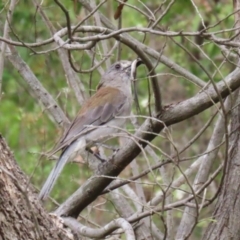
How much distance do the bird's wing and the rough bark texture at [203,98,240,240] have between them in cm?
156

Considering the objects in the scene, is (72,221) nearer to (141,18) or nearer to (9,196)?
(9,196)

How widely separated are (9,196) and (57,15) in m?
4.58

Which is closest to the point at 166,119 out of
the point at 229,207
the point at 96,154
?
the point at 229,207

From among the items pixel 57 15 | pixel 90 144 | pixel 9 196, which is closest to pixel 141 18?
pixel 57 15

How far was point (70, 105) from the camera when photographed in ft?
24.8

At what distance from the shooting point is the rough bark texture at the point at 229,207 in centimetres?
396

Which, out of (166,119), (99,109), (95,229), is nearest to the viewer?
(166,119)

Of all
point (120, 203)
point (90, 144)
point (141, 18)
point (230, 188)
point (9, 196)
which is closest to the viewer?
point (9, 196)

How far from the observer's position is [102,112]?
5.85 m

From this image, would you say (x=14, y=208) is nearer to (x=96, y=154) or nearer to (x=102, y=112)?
(x=96, y=154)

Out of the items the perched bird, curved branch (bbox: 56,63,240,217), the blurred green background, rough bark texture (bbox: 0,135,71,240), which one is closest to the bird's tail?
the perched bird

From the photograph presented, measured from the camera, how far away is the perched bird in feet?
17.3

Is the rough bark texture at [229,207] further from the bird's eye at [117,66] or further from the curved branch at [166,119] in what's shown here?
the bird's eye at [117,66]

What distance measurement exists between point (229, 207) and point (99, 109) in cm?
204
